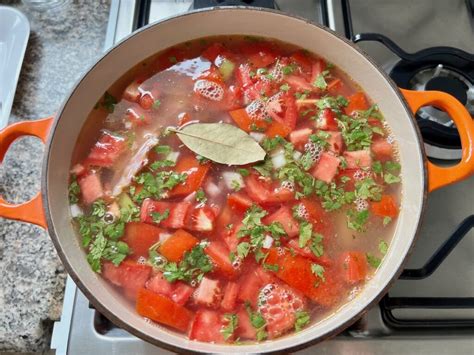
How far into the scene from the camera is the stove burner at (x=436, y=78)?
3.48 ft

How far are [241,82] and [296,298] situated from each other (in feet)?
1.36

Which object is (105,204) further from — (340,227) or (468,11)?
(468,11)

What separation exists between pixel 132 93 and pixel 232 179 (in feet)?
0.84

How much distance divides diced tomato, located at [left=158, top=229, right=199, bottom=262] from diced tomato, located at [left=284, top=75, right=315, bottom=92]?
1.16 feet

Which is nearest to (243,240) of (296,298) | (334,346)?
(296,298)

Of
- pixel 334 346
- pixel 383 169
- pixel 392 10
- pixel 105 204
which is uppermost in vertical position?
pixel 392 10

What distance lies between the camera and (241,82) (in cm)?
107

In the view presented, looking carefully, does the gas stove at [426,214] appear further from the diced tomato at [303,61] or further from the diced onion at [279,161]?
the diced onion at [279,161]

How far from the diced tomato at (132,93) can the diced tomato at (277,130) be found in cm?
25

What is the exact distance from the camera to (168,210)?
96cm

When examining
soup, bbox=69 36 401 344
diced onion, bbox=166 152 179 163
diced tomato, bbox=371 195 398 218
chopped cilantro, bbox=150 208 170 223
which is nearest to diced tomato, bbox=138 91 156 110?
soup, bbox=69 36 401 344

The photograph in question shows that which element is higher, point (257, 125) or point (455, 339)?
point (257, 125)

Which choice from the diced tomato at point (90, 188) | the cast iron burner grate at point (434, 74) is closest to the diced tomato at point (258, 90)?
the cast iron burner grate at point (434, 74)

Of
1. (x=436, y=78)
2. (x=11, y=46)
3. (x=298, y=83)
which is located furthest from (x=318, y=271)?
(x=11, y=46)
